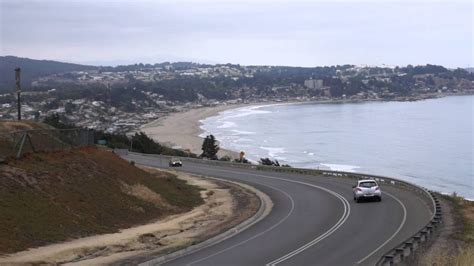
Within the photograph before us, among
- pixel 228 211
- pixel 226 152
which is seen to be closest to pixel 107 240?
pixel 228 211

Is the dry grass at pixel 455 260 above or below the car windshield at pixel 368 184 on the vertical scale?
above

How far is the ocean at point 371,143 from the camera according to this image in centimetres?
6856

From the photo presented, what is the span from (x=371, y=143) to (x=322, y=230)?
251 feet

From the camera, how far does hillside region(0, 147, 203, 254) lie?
20578mm

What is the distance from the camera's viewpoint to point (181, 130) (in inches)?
5148

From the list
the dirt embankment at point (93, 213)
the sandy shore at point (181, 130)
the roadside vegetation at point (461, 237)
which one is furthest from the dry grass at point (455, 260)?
the sandy shore at point (181, 130)

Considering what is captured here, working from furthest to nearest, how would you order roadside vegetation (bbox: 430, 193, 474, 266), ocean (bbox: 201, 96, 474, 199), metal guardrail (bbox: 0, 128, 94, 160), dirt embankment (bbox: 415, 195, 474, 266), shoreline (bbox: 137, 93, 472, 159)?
shoreline (bbox: 137, 93, 472, 159) → ocean (bbox: 201, 96, 474, 199) → metal guardrail (bbox: 0, 128, 94, 160) → dirt embankment (bbox: 415, 195, 474, 266) → roadside vegetation (bbox: 430, 193, 474, 266)

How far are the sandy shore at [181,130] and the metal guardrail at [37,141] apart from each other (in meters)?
52.5

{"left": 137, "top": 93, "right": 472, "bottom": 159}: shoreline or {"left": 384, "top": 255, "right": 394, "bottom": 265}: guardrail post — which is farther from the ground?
{"left": 384, "top": 255, "right": 394, "bottom": 265}: guardrail post

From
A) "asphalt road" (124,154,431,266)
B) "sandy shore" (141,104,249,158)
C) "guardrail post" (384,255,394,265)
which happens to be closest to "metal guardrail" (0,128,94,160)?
"asphalt road" (124,154,431,266)

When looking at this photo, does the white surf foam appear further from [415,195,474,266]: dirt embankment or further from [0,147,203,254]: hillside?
[415,195,474,266]: dirt embankment

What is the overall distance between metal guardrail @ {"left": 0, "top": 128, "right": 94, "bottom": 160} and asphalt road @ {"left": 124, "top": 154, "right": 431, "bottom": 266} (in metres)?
9.65

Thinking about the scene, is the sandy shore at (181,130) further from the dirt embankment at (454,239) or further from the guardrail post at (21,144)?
the guardrail post at (21,144)

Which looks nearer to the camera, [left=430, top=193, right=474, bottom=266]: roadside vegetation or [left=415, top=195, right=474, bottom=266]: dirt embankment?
[left=430, top=193, right=474, bottom=266]: roadside vegetation
